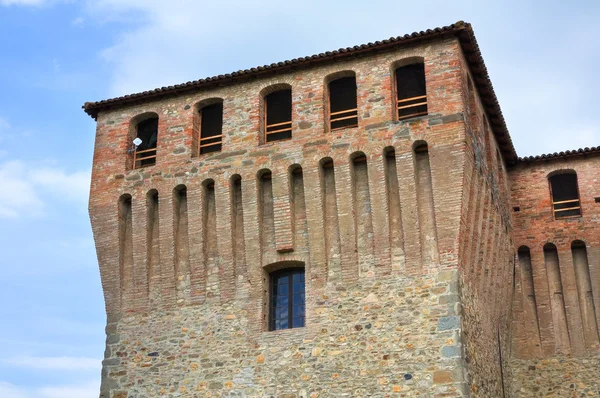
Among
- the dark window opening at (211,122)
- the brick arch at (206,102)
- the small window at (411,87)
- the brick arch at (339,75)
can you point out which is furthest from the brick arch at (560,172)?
the brick arch at (206,102)

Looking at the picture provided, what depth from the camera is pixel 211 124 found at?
21031 mm

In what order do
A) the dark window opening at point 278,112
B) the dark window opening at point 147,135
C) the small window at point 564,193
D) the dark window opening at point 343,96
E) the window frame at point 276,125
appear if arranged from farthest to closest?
the small window at point 564,193 < the dark window opening at point 147,135 < the dark window opening at point 278,112 < the dark window opening at point 343,96 < the window frame at point 276,125

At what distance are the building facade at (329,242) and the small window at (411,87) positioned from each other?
0.04 meters

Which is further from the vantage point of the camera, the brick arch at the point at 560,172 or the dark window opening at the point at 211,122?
the brick arch at the point at 560,172

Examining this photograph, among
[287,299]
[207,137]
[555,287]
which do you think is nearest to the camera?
[287,299]

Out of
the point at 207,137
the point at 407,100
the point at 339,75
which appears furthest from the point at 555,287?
the point at 207,137

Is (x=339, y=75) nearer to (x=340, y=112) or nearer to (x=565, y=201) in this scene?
(x=340, y=112)

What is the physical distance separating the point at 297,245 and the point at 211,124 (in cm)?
412

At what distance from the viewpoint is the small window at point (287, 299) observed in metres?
18.4

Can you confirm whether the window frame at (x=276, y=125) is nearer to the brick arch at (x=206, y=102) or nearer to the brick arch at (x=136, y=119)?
the brick arch at (x=206, y=102)

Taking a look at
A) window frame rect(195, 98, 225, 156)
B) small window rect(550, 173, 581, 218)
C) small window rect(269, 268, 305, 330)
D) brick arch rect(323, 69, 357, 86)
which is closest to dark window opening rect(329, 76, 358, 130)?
brick arch rect(323, 69, 357, 86)

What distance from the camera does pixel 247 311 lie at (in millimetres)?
18453

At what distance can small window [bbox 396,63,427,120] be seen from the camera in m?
19.5

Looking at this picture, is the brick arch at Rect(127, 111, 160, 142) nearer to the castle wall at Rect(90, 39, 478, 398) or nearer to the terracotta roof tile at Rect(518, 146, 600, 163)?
the castle wall at Rect(90, 39, 478, 398)
